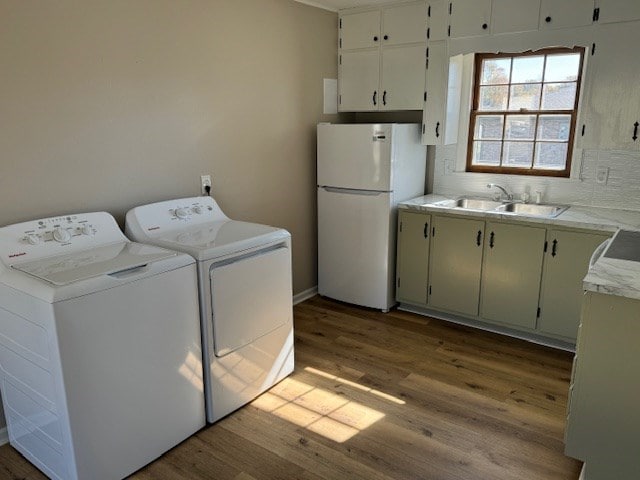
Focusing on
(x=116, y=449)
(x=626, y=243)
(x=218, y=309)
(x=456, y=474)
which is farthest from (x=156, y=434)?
(x=626, y=243)

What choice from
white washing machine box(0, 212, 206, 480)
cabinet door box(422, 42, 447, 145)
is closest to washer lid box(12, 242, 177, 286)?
white washing machine box(0, 212, 206, 480)

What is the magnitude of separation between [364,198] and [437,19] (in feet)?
4.70

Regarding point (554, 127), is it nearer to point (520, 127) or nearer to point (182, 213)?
point (520, 127)

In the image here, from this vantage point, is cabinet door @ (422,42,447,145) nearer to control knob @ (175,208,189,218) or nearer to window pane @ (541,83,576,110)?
window pane @ (541,83,576,110)

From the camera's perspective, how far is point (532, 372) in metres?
3.06

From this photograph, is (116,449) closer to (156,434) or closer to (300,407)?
(156,434)

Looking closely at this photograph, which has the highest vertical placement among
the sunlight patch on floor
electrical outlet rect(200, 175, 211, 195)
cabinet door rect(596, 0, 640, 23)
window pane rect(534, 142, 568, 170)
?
cabinet door rect(596, 0, 640, 23)

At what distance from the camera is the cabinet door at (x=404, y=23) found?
370 cm

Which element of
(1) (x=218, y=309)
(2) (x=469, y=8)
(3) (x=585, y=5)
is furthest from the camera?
(2) (x=469, y=8)

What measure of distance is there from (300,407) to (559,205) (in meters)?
2.41

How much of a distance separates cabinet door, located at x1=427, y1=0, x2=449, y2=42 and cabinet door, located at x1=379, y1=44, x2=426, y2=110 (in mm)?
121

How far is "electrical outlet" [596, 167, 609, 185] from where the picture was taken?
3.41 meters

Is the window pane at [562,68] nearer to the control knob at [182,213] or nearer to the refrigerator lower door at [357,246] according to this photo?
the refrigerator lower door at [357,246]

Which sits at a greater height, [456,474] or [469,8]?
[469,8]
